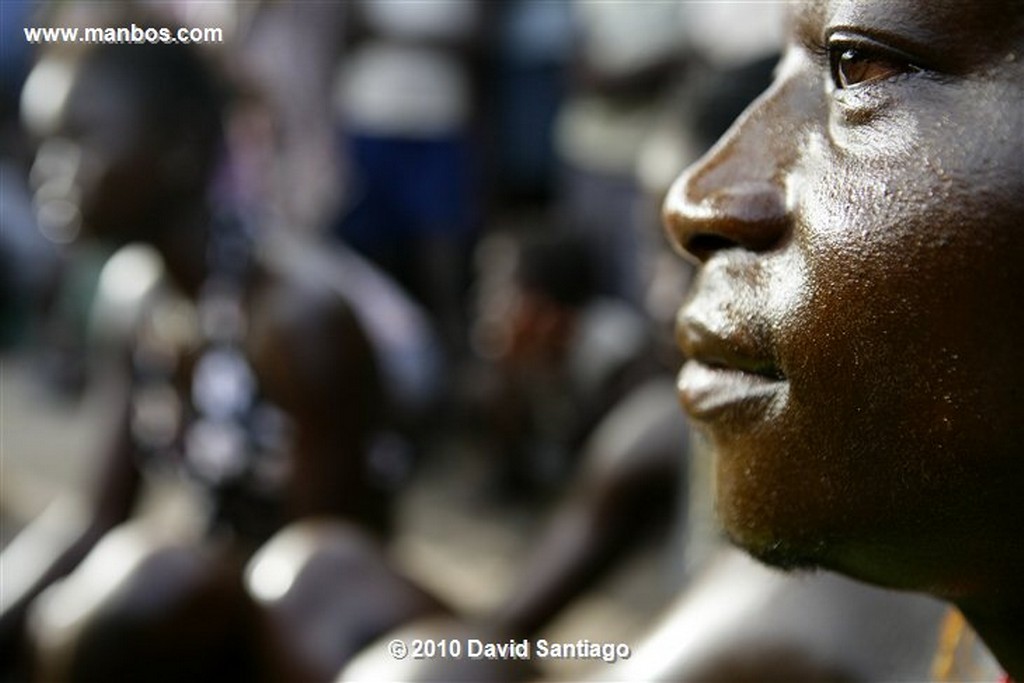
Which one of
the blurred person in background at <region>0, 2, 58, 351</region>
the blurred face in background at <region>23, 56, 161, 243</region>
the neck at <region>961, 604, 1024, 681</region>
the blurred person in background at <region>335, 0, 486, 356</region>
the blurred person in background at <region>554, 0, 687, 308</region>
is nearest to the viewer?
the neck at <region>961, 604, 1024, 681</region>

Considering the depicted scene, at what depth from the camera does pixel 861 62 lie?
0.98 metres

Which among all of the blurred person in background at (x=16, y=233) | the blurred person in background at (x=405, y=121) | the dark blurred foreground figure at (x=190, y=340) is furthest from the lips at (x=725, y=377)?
the blurred person in background at (x=405, y=121)

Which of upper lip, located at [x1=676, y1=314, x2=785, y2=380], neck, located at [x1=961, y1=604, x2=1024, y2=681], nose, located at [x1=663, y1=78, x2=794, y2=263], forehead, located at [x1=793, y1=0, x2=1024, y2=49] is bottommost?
neck, located at [x1=961, y1=604, x2=1024, y2=681]

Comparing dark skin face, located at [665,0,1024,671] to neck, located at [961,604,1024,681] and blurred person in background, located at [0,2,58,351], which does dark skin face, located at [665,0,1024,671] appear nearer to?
neck, located at [961,604,1024,681]

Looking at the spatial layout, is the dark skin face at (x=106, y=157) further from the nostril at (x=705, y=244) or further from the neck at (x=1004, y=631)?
the neck at (x=1004, y=631)

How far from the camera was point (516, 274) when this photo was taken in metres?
4.38

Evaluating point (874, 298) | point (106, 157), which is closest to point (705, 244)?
point (874, 298)

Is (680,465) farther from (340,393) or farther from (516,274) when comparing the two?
(516,274)

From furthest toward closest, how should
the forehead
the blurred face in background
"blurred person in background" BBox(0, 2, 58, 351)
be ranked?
"blurred person in background" BBox(0, 2, 58, 351) → the blurred face in background → the forehead

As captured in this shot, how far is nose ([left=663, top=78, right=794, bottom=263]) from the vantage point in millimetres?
1029

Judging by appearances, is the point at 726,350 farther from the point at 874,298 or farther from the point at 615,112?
the point at 615,112

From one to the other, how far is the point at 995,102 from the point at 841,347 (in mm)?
178

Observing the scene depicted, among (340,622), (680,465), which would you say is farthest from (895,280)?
(680,465)

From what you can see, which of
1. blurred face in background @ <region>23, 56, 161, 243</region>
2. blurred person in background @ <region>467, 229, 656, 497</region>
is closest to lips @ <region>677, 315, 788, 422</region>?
blurred face in background @ <region>23, 56, 161, 243</region>
